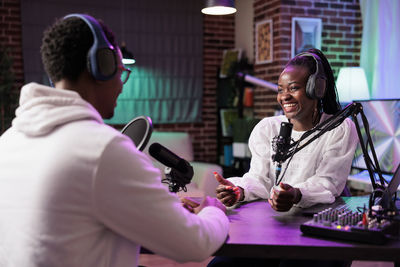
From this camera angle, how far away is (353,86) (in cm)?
385

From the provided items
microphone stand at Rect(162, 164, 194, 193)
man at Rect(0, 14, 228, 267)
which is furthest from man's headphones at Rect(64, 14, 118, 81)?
microphone stand at Rect(162, 164, 194, 193)

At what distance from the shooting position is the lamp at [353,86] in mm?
3832

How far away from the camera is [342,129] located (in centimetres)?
174

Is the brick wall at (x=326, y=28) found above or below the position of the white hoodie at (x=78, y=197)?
above

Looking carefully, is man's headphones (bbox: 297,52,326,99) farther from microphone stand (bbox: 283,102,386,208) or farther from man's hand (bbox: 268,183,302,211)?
man's hand (bbox: 268,183,302,211)

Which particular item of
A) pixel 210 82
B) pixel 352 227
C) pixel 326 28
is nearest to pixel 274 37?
pixel 326 28

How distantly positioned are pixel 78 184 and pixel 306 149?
3.92 feet

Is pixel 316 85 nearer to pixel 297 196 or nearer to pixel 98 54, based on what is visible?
pixel 297 196

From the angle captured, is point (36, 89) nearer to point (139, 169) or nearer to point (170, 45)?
point (139, 169)

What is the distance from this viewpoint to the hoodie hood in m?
0.89

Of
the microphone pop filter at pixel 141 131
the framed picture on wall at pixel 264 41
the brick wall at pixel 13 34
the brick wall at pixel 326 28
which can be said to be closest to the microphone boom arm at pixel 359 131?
the microphone pop filter at pixel 141 131

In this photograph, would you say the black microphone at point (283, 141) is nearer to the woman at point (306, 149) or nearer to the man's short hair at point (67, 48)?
the woman at point (306, 149)

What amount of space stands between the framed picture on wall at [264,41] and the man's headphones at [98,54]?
3.84 meters

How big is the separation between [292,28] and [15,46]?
3.37m
